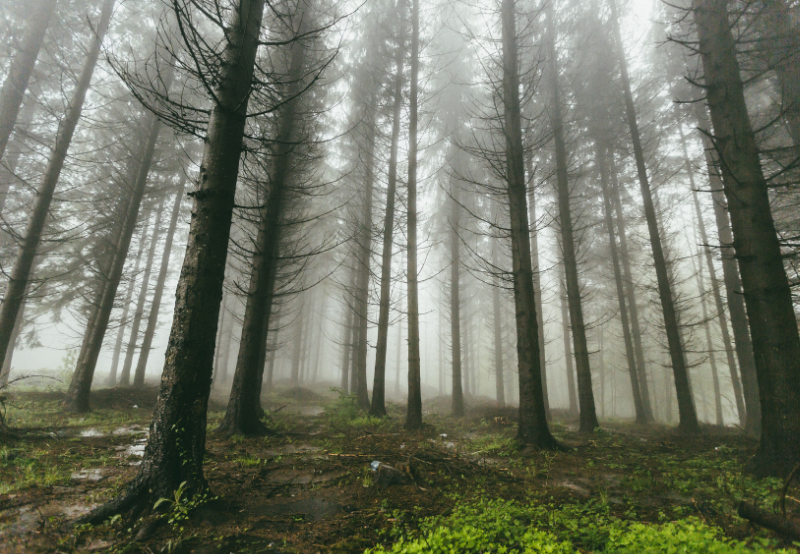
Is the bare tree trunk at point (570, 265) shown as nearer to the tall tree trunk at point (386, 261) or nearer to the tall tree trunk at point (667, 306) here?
the tall tree trunk at point (667, 306)

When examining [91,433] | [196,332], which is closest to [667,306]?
[196,332]

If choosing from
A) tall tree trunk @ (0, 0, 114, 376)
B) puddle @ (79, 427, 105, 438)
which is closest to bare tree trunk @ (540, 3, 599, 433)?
puddle @ (79, 427, 105, 438)

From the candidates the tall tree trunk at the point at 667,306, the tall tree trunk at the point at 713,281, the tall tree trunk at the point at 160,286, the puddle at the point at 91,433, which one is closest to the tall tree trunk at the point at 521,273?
the tall tree trunk at the point at 667,306

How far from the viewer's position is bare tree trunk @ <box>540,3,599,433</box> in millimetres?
8227

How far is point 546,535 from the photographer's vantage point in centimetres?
242

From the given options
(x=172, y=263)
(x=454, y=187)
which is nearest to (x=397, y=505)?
(x=454, y=187)

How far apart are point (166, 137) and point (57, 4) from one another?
11.8 feet

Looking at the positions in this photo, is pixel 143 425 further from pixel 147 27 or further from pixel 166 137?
pixel 147 27

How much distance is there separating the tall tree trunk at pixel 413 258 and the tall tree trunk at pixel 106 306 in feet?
22.1

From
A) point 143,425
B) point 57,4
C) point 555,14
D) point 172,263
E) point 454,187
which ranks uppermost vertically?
point 555,14

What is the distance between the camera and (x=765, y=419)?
13.5 ft

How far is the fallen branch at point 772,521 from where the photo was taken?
2199 mm

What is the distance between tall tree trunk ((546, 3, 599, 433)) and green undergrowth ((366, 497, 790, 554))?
588 cm

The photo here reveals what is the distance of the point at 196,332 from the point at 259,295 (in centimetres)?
381
